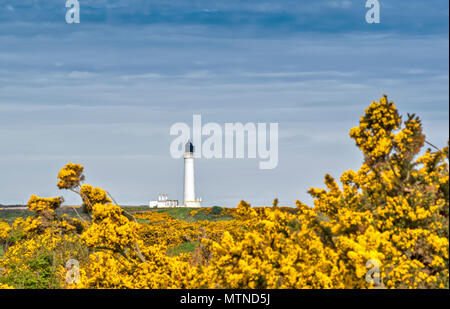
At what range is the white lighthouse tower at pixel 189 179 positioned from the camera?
232ft

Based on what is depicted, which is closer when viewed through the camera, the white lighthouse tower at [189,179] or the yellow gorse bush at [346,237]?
the yellow gorse bush at [346,237]

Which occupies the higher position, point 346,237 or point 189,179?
point 189,179

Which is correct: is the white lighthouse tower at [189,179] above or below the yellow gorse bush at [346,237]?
above

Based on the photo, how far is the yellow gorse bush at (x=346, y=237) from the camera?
949 centimetres

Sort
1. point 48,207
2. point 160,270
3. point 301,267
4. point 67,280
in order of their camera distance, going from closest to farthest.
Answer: point 301,267, point 160,270, point 67,280, point 48,207

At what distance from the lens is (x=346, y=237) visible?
963 cm

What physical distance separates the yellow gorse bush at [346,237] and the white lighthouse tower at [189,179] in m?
57.7

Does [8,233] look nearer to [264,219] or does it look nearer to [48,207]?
[48,207]

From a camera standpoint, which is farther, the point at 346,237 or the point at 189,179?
the point at 189,179

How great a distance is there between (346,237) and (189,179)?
6244 centimetres

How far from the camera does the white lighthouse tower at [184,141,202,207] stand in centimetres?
7081

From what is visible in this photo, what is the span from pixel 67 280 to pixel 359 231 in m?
6.80
